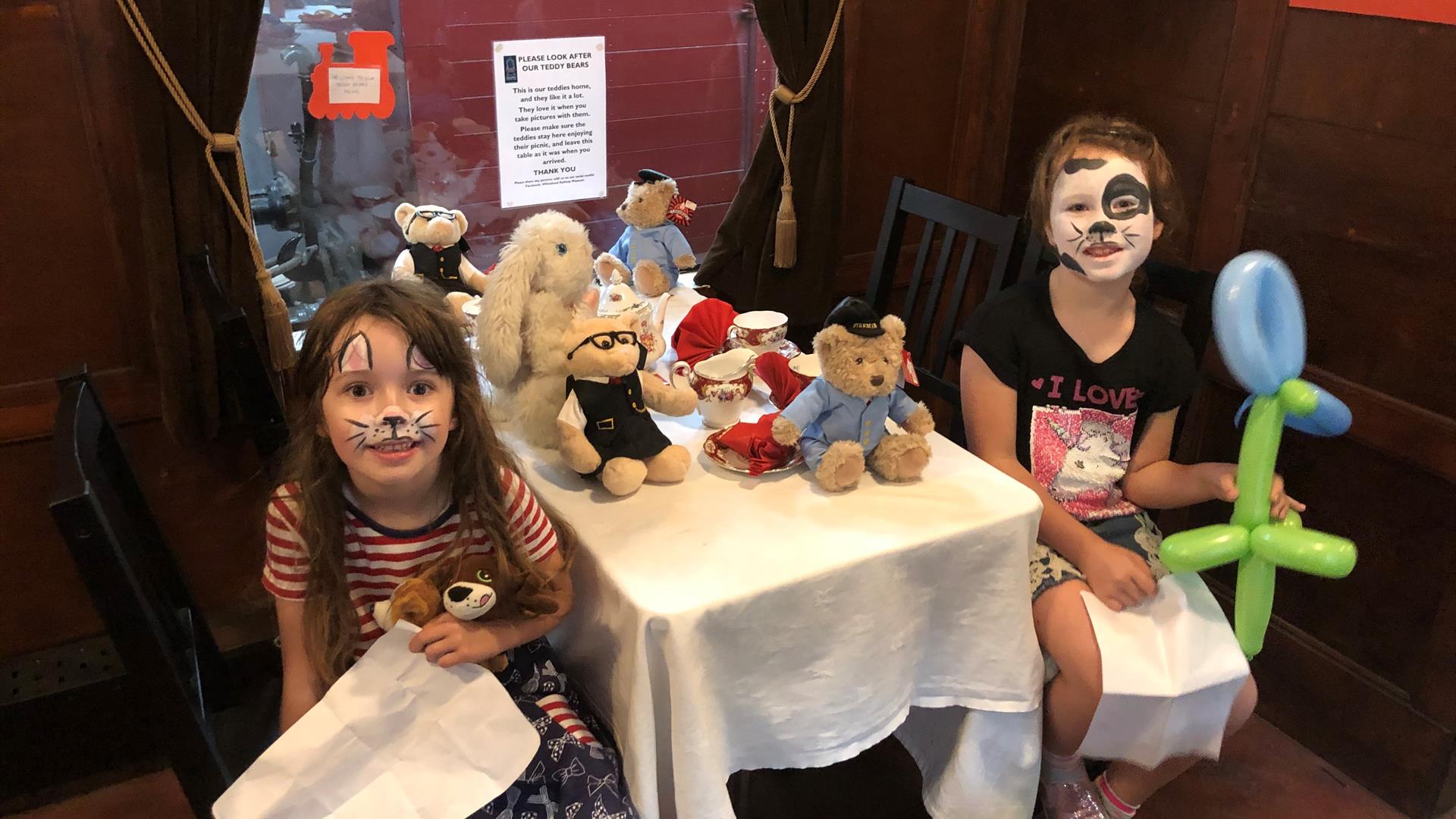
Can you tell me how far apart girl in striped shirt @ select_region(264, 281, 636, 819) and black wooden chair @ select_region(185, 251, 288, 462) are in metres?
0.42

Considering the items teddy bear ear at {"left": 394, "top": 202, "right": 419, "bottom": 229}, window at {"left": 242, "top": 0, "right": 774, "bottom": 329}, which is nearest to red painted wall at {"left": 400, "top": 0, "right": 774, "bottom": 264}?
window at {"left": 242, "top": 0, "right": 774, "bottom": 329}

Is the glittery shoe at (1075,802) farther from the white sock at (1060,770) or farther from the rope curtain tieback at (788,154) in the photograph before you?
the rope curtain tieback at (788,154)

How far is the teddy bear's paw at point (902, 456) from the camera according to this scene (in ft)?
4.28

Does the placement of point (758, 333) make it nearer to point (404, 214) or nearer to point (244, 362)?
point (404, 214)

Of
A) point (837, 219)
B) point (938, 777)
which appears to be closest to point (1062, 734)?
point (938, 777)

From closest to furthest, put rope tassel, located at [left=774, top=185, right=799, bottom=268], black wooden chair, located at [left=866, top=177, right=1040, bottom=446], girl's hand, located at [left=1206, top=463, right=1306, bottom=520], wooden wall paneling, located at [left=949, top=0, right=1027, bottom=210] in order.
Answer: girl's hand, located at [left=1206, top=463, right=1306, bottom=520], black wooden chair, located at [left=866, top=177, right=1040, bottom=446], rope tassel, located at [left=774, top=185, right=799, bottom=268], wooden wall paneling, located at [left=949, top=0, right=1027, bottom=210]

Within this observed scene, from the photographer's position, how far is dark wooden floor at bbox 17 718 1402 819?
1746 mm

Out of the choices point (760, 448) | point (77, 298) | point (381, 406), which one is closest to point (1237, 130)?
point (760, 448)

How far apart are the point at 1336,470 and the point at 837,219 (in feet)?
3.29

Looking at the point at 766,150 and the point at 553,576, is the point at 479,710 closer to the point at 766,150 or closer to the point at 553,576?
the point at 553,576

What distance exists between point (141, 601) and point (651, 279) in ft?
3.19

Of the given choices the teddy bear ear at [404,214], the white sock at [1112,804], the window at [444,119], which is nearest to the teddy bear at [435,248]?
the teddy bear ear at [404,214]

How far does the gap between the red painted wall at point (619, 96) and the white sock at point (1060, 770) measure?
51.8 inches

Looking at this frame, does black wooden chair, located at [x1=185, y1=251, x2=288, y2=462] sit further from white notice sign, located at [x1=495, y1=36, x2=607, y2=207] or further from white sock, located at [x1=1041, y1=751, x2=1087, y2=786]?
white sock, located at [x1=1041, y1=751, x2=1087, y2=786]
